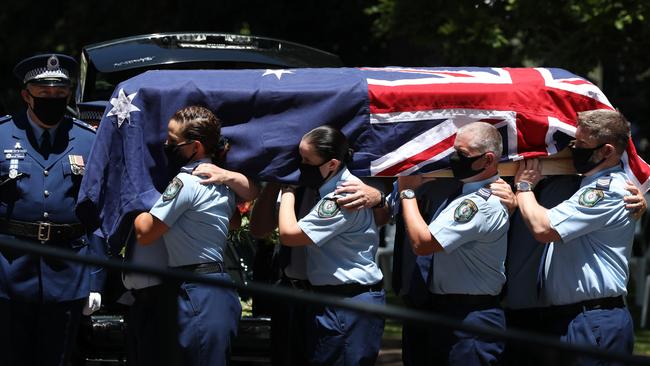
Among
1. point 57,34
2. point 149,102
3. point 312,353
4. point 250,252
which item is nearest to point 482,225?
point 312,353

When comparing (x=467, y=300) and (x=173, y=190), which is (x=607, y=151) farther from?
(x=173, y=190)

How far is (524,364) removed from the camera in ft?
18.6

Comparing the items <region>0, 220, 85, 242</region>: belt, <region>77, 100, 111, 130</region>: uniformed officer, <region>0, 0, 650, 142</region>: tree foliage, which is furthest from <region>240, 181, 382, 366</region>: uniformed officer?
<region>0, 0, 650, 142</region>: tree foliage

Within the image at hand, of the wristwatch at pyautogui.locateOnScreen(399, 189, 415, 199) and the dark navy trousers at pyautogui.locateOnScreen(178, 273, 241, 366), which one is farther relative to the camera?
the wristwatch at pyautogui.locateOnScreen(399, 189, 415, 199)

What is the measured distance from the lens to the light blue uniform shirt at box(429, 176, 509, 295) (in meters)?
5.21

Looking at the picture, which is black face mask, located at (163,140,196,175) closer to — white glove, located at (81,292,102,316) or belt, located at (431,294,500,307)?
white glove, located at (81,292,102,316)

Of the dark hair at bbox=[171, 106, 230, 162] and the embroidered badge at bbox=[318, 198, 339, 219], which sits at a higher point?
the dark hair at bbox=[171, 106, 230, 162]

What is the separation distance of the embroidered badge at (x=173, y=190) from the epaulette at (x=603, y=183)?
5.78 ft

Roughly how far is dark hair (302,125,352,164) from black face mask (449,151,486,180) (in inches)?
18.4

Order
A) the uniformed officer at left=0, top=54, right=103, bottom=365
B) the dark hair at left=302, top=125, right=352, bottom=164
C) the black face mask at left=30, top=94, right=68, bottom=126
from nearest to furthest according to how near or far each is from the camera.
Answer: the dark hair at left=302, top=125, right=352, bottom=164 < the uniformed officer at left=0, top=54, right=103, bottom=365 < the black face mask at left=30, top=94, right=68, bottom=126

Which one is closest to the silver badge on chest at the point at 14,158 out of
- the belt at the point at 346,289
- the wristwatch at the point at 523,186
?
the belt at the point at 346,289

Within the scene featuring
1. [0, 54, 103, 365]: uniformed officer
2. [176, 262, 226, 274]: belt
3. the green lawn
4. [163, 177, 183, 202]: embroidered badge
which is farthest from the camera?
→ the green lawn

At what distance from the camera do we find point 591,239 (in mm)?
5371

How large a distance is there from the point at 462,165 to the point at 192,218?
3.77 ft
